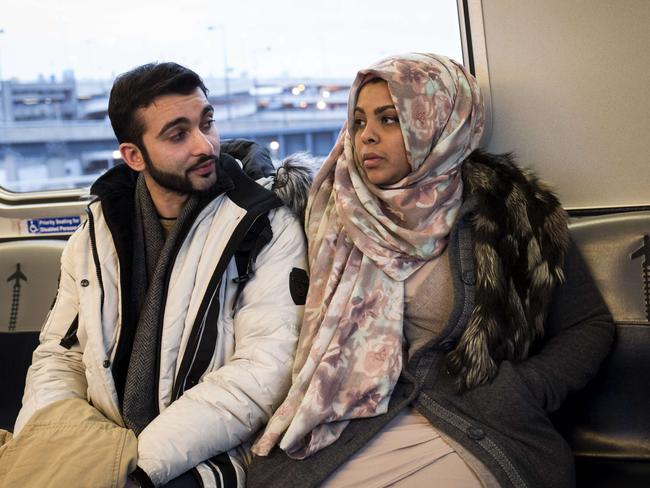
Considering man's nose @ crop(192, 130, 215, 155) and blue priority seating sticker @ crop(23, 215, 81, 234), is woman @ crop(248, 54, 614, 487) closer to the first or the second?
man's nose @ crop(192, 130, 215, 155)

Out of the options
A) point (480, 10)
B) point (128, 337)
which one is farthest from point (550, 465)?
point (480, 10)

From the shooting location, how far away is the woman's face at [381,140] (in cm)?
218

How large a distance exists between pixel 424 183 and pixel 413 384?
23.6 inches

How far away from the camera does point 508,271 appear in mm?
2086

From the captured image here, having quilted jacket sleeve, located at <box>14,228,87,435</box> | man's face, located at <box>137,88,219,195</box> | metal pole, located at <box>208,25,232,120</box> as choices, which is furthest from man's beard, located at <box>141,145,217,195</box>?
metal pole, located at <box>208,25,232,120</box>

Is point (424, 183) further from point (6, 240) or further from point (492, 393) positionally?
point (6, 240)

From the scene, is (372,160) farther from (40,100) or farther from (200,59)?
(40,100)

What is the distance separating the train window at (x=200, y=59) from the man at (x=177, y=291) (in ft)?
2.86

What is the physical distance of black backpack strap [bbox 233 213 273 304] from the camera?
2.27 meters

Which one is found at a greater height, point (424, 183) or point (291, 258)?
point (424, 183)

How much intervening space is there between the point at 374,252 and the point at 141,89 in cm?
93

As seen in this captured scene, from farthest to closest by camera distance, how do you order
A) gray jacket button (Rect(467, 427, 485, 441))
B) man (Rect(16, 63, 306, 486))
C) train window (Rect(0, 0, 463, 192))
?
train window (Rect(0, 0, 463, 192)), man (Rect(16, 63, 306, 486)), gray jacket button (Rect(467, 427, 485, 441))

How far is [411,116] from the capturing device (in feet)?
7.03

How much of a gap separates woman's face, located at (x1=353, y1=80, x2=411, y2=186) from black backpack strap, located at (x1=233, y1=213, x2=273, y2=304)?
0.38 metres
